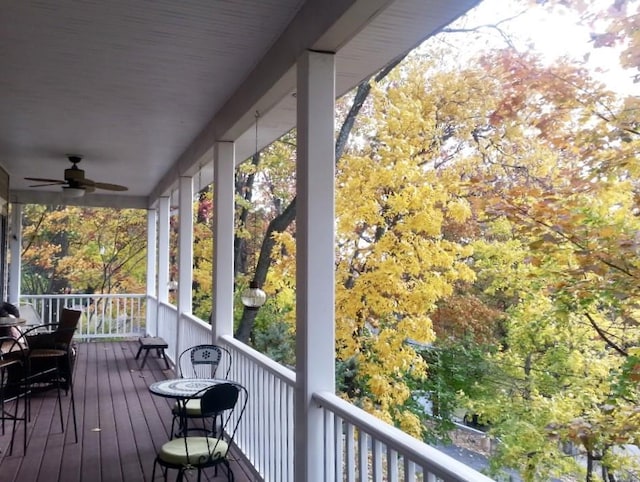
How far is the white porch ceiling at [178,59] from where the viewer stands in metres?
2.74

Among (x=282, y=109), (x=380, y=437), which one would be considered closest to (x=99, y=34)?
(x=282, y=109)

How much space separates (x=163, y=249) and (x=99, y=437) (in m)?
5.00

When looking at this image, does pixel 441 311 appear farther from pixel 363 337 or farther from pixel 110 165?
pixel 110 165

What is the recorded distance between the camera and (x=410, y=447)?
1877 millimetres

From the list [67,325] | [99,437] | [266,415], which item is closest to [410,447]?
[266,415]

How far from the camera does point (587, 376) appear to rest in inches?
244

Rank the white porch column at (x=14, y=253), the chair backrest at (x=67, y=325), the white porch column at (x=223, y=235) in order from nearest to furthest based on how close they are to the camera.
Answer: the white porch column at (x=223, y=235) → the chair backrest at (x=67, y=325) → the white porch column at (x=14, y=253)

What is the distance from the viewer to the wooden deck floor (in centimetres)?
384

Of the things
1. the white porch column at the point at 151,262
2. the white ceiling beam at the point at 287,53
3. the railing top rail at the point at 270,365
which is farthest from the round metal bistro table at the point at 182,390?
the white porch column at the point at 151,262

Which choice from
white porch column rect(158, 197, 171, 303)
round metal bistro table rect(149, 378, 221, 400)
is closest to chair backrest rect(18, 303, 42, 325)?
white porch column rect(158, 197, 171, 303)

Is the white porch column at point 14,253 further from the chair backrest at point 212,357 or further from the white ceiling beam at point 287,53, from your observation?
the chair backrest at point 212,357

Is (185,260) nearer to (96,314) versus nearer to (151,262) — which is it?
(151,262)

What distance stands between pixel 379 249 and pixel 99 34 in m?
4.66

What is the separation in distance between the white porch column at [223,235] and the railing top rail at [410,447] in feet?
8.03
